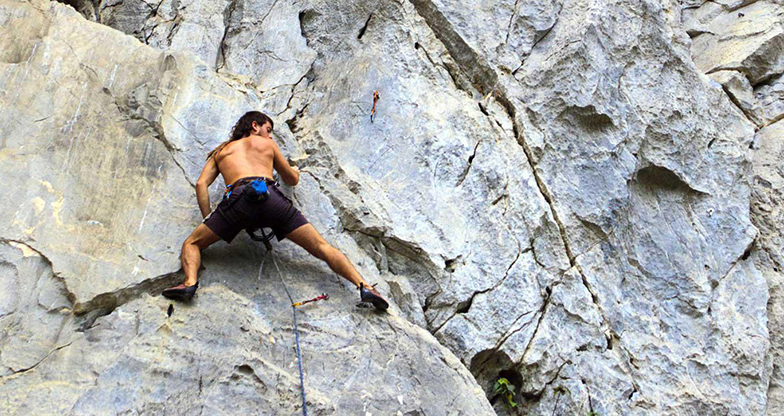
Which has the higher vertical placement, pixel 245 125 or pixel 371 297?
pixel 245 125

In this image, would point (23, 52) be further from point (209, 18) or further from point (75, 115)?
point (209, 18)

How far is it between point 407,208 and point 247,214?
159cm

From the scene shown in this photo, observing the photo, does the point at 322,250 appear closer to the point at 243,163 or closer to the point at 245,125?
the point at 243,163

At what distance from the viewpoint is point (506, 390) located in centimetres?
538

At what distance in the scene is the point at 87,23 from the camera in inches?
220

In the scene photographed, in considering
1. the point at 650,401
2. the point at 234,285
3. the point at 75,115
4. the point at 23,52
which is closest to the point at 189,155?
the point at 75,115

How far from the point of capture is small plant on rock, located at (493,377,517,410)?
5.32m

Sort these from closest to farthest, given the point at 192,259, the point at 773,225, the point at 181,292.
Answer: the point at 181,292, the point at 192,259, the point at 773,225

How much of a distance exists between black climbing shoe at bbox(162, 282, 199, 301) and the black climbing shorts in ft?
1.45

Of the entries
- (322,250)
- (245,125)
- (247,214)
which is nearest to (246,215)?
(247,214)

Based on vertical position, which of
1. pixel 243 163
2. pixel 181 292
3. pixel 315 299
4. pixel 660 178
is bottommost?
pixel 181 292

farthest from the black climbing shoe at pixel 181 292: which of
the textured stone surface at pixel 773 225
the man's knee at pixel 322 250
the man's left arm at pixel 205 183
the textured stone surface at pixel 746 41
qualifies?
the textured stone surface at pixel 746 41

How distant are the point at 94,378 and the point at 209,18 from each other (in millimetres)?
4185

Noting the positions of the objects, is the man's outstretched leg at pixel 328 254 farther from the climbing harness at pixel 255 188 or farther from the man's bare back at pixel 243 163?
the man's bare back at pixel 243 163
